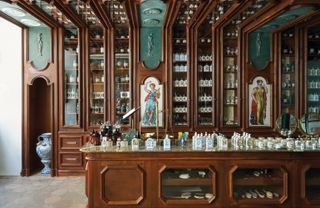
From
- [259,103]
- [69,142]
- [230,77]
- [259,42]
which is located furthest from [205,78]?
[69,142]

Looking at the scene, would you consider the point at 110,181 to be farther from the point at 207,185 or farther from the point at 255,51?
the point at 255,51

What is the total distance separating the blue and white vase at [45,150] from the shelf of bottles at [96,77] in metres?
1.10

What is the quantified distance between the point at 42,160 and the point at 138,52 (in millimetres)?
3380

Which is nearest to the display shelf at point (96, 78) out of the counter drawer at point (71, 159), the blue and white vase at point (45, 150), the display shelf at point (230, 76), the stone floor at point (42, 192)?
the counter drawer at point (71, 159)

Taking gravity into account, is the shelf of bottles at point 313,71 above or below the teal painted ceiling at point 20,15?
below

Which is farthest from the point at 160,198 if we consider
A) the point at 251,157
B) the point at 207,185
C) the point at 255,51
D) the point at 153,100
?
the point at 255,51

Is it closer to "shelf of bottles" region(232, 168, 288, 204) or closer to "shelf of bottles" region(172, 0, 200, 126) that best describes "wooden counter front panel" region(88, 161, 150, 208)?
"shelf of bottles" region(232, 168, 288, 204)

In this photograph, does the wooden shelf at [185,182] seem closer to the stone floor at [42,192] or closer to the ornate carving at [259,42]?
the stone floor at [42,192]

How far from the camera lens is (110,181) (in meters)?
3.45

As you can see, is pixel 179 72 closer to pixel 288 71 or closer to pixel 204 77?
pixel 204 77

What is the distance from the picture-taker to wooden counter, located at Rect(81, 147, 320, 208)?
3424 millimetres

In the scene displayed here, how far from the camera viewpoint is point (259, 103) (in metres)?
6.14

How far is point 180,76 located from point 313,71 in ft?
10.4

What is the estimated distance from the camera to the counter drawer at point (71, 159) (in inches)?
235
